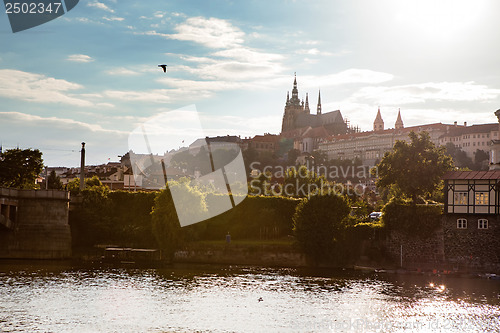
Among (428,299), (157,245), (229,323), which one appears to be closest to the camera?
(229,323)

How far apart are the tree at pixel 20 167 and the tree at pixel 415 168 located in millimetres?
48524

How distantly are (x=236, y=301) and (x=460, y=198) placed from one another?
29678 mm

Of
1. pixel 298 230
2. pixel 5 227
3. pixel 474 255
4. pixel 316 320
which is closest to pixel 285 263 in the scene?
pixel 298 230

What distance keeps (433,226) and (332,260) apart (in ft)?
35.1

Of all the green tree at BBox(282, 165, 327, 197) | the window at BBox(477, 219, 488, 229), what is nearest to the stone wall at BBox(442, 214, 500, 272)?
the window at BBox(477, 219, 488, 229)

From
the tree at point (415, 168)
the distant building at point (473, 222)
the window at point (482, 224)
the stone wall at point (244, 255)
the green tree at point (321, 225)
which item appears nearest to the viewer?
the distant building at point (473, 222)

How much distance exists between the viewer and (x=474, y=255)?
2414 inches

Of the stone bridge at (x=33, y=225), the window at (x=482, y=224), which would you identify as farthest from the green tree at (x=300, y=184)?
the stone bridge at (x=33, y=225)

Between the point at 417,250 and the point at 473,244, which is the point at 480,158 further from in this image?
the point at 417,250

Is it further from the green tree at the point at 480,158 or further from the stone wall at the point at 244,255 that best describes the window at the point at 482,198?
the green tree at the point at 480,158

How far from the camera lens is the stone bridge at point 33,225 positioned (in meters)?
64.1

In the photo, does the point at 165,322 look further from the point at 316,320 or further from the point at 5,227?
the point at 5,227

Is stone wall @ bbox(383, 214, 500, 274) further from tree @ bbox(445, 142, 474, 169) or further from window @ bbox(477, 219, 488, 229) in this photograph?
tree @ bbox(445, 142, 474, 169)

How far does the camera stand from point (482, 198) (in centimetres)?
6212
